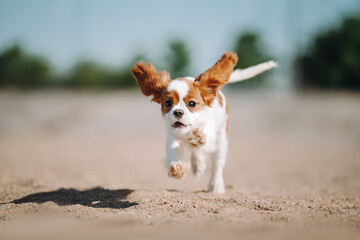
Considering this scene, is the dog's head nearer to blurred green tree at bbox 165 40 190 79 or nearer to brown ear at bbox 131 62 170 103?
brown ear at bbox 131 62 170 103

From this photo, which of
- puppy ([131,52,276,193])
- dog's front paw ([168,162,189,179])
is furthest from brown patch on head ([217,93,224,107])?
dog's front paw ([168,162,189,179])

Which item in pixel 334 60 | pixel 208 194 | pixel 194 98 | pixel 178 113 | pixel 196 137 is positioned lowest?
pixel 208 194

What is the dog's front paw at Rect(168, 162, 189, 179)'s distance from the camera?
395 centimetres

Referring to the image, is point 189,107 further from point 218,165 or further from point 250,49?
point 250,49

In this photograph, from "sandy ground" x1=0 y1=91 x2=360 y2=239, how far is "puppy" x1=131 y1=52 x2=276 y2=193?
57cm

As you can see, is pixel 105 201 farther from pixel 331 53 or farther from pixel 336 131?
pixel 331 53

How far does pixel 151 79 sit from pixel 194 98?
710 mm

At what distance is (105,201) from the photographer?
448 cm

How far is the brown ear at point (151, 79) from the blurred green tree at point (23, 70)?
36623 mm

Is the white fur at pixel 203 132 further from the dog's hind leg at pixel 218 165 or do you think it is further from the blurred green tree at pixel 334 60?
the blurred green tree at pixel 334 60

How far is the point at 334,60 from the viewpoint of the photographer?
2691cm

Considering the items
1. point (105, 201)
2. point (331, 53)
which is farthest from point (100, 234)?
point (331, 53)

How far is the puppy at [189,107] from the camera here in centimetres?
406

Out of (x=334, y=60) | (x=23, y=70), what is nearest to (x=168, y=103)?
(x=334, y=60)
